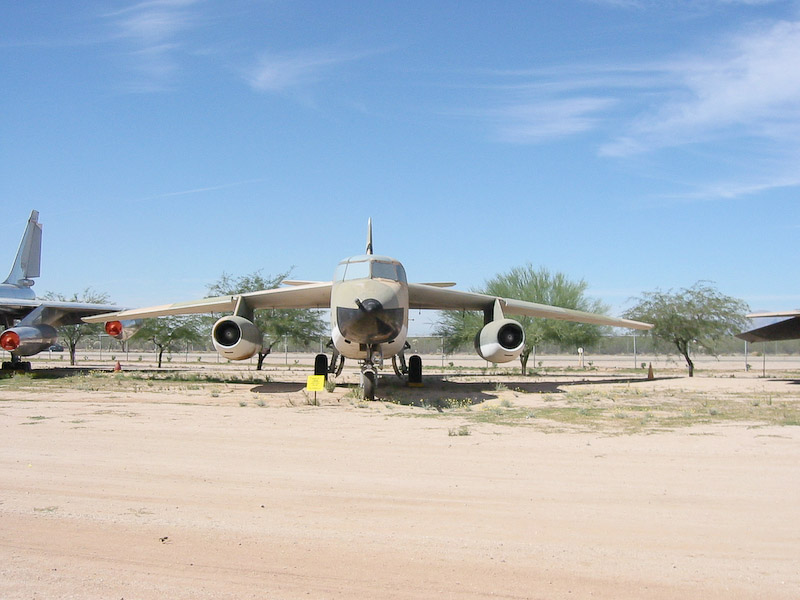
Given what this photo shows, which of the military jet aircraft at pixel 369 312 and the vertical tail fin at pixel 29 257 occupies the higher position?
the vertical tail fin at pixel 29 257

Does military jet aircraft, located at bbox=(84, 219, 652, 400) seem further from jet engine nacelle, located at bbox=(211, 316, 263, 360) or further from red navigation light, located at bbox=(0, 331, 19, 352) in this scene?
red navigation light, located at bbox=(0, 331, 19, 352)

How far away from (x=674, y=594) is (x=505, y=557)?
1113mm

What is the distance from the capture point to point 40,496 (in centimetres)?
637

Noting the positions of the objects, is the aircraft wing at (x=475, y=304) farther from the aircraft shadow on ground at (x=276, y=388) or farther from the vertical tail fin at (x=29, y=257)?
the vertical tail fin at (x=29, y=257)

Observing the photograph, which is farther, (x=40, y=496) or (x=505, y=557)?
(x=40, y=496)

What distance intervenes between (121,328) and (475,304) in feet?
45.2

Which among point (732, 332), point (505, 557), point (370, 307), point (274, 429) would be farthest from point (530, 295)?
point (505, 557)

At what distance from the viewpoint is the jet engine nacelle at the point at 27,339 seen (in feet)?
73.5

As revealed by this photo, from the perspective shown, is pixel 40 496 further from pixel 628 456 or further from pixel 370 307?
pixel 370 307

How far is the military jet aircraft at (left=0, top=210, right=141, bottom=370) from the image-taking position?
74.8 feet

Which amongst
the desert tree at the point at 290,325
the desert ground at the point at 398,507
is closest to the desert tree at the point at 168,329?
the desert tree at the point at 290,325

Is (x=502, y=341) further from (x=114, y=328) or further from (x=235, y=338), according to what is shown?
(x=114, y=328)

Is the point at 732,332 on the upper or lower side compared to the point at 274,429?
upper

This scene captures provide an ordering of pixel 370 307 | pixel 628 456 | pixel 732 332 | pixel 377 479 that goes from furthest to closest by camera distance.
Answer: pixel 732 332
pixel 370 307
pixel 628 456
pixel 377 479
